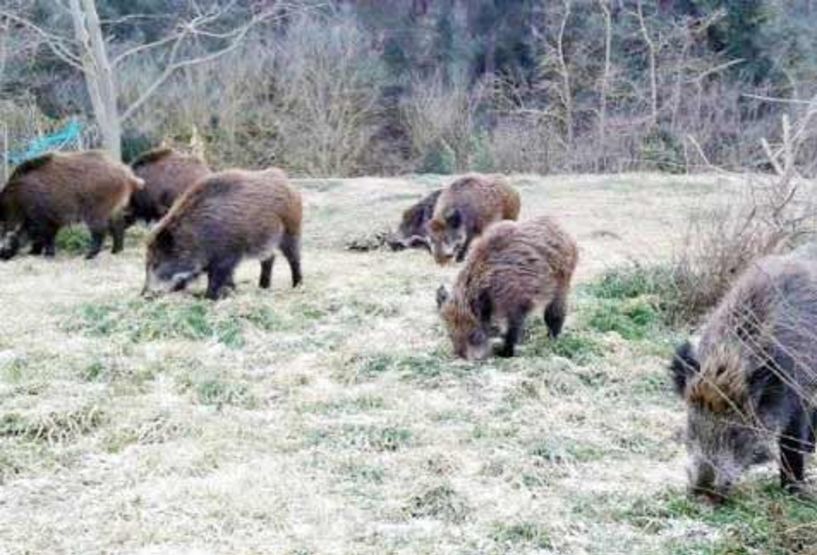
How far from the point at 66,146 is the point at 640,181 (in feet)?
30.7

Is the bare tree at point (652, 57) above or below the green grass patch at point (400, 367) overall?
below

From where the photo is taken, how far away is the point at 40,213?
447 inches

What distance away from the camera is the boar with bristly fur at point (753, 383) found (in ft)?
16.0

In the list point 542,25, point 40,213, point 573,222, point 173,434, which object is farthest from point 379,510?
point 542,25

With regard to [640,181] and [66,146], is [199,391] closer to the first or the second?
[640,181]

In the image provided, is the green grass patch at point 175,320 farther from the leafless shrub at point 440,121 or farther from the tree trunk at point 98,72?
the leafless shrub at point 440,121

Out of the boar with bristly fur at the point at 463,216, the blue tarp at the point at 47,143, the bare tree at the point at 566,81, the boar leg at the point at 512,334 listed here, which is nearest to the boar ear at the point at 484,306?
the boar leg at the point at 512,334

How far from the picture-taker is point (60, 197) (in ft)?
37.1

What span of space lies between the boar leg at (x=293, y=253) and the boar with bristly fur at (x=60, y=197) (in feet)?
8.53

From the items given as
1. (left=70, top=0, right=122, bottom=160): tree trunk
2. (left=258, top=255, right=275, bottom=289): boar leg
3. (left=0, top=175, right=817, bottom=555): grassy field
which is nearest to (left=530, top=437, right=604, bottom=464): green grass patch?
(left=0, top=175, right=817, bottom=555): grassy field

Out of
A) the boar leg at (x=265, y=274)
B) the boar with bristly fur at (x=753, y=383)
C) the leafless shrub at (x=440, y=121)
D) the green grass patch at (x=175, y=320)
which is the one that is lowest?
the leafless shrub at (x=440, y=121)

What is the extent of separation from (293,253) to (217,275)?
82 cm

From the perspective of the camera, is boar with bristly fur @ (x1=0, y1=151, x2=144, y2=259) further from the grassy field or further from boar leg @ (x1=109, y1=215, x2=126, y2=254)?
the grassy field

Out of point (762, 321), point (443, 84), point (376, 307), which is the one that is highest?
point (762, 321)
